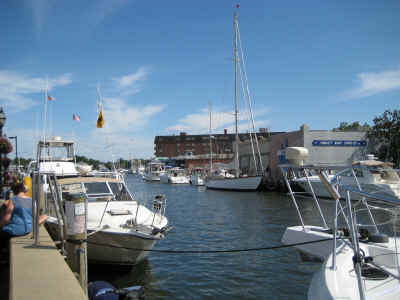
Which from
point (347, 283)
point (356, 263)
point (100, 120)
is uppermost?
point (100, 120)

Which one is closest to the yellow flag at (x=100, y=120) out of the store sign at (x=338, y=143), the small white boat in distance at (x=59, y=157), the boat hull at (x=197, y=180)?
the small white boat in distance at (x=59, y=157)

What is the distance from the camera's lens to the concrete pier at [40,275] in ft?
13.7

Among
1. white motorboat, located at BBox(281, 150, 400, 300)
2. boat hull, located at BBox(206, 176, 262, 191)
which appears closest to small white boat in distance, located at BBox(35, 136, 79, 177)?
white motorboat, located at BBox(281, 150, 400, 300)

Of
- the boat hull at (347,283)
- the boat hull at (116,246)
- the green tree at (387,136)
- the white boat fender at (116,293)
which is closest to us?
the boat hull at (347,283)

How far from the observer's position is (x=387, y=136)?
38.6 m

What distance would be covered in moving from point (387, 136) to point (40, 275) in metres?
41.2

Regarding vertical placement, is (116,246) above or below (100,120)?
below

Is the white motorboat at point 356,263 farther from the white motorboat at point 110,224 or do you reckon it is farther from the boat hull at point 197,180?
the boat hull at point 197,180

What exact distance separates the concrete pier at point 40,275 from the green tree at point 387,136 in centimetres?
3922

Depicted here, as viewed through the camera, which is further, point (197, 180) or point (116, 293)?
point (197, 180)

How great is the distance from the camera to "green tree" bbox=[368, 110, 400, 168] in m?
38.1

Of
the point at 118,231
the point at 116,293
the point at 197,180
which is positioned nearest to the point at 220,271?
the point at 118,231

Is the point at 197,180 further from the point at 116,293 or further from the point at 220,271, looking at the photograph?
the point at 116,293

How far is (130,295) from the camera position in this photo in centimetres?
575
